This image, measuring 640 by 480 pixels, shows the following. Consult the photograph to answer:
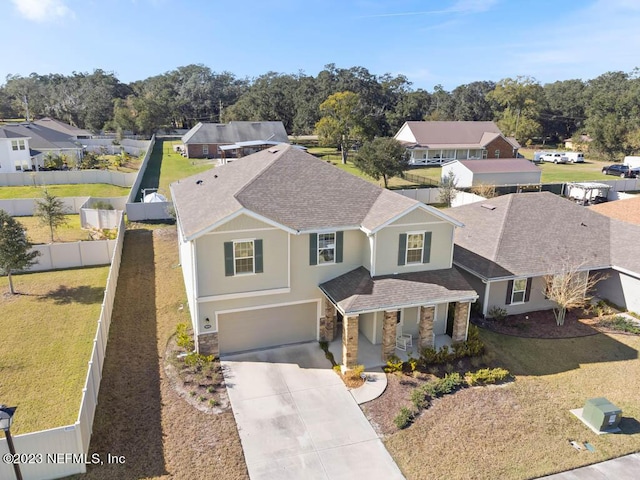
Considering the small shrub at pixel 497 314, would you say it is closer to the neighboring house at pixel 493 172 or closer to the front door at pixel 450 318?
the front door at pixel 450 318

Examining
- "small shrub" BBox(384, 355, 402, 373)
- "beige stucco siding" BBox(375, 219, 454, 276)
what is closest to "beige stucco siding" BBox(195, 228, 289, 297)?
"beige stucco siding" BBox(375, 219, 454, 276)

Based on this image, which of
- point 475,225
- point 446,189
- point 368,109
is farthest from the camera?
point 368,109

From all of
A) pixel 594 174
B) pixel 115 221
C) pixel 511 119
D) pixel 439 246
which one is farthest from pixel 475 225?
pixel 511 119

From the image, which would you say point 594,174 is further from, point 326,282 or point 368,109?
point 326,282

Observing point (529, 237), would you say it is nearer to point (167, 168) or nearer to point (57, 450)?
point (57, 450)

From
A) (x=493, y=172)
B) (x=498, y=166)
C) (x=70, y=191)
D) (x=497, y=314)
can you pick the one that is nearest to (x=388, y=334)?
(x=497, y=314)

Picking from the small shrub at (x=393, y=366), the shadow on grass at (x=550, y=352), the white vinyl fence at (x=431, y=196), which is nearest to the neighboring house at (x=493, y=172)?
the white vinyl fence at (x=431, y=196)
